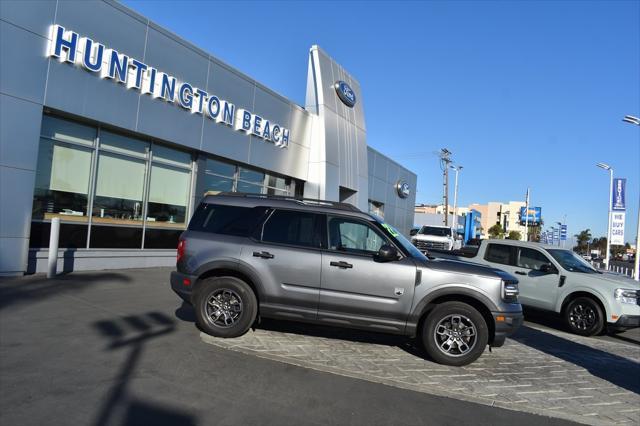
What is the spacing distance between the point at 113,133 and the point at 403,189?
23.3 meters

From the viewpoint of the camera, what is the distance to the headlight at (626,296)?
869 cm

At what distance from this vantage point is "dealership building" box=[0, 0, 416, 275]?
9.22 meters

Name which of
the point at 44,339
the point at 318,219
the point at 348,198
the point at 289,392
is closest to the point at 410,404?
the point at 289,392

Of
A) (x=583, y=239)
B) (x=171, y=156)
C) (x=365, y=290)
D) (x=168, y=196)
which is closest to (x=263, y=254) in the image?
Result: (x=365, y=290)

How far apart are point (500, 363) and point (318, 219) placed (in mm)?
3104

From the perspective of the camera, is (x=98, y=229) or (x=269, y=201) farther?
(x=98, y=229)

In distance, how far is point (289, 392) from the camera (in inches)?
184

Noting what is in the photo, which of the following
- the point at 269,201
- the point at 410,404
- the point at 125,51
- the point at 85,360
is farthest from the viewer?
the point at 125,51

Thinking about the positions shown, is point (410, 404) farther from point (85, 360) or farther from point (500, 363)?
point (85, 360)

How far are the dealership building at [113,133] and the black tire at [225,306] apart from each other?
17.1 feet

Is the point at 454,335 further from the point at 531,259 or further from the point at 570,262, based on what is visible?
the point at 570,262

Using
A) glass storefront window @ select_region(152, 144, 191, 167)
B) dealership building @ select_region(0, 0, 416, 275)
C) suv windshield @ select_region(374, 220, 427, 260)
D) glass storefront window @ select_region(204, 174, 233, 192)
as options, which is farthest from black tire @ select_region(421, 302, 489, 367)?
glass storefront window @ select_region(204, 174, 233, 192)

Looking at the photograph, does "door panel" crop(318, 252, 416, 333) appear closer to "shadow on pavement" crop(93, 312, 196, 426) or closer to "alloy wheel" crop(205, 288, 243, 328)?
"alloy wheel" crop(205, 288, 243, 328)

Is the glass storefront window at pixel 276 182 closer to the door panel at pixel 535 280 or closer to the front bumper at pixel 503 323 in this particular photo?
the door panel at pixel 535 280
